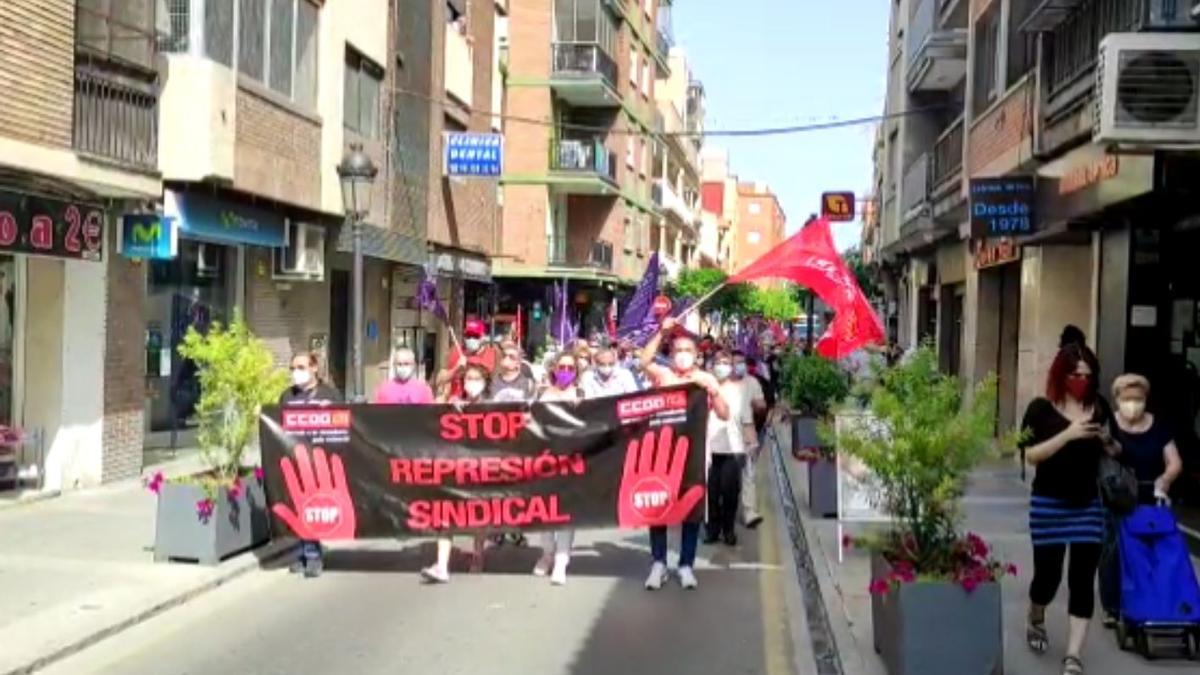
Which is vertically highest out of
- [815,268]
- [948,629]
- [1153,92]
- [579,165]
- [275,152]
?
[579,165]

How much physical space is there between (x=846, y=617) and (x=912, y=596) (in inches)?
90.6

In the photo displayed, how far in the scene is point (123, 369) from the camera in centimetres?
1578

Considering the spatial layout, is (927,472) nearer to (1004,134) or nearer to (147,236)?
(147,236)

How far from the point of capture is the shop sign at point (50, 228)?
12758 mm

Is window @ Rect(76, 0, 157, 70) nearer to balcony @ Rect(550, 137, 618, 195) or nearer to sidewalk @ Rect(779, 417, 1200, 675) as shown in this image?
sidewalk @ Rect(779, 417, 1200, 675)

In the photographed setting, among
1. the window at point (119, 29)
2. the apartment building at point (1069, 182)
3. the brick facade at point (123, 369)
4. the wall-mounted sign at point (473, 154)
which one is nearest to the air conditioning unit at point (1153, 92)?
the apartment building at point (1069, 182)

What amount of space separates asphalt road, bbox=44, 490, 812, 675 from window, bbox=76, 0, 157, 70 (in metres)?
6.49

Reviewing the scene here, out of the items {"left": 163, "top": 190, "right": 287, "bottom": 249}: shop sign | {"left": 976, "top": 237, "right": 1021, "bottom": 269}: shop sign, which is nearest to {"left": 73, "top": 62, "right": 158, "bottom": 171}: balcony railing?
{"left": 163, "top": 190, "right": 287, "bottom": 249}: shop sign

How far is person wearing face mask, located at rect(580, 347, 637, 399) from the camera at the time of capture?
1169 centimetres

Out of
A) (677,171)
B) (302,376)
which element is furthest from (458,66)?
(677,171)

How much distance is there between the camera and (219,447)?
11.0 metres

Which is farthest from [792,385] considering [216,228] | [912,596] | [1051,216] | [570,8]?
[570,8]

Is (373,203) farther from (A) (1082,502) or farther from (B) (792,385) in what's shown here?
(A) (1082,502)

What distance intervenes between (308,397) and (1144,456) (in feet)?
19.9
